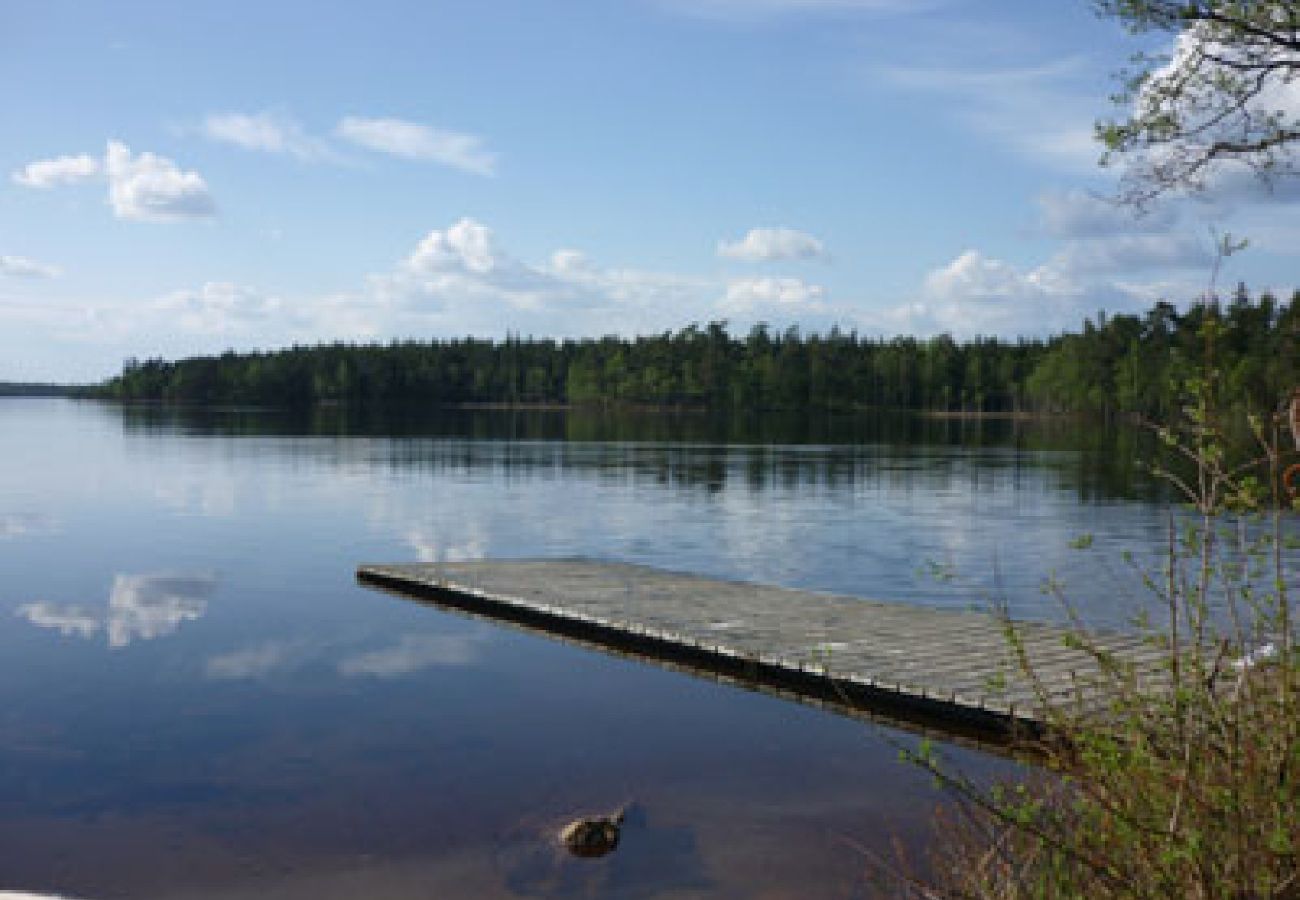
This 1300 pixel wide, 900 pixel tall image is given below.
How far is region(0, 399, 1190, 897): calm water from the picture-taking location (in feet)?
30.9

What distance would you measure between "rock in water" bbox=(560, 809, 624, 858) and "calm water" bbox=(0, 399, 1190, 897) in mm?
140

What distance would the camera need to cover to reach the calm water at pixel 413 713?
9.42 m

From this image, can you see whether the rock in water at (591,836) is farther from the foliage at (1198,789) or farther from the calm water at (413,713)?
the foliage at (1198,789)

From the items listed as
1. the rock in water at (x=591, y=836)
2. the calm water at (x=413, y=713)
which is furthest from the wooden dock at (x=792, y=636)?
the rock in water at (x=591, y=836)

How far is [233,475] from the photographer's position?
4469 centimetres

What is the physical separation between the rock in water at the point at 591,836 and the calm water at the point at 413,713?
140 mm

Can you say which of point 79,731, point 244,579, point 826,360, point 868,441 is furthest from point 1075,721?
point 826,360

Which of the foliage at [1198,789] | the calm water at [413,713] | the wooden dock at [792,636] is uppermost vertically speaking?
the foliage at [1198,789]

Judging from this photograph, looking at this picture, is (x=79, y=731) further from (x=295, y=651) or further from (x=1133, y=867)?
(x=1133, y=867)

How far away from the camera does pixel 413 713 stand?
13.6m

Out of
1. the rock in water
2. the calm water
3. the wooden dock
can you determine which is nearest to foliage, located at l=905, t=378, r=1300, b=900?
the calm water

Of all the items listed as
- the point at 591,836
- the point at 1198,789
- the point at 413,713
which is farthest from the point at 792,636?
the point at 1198,789

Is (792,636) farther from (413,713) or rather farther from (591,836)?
(591,836)

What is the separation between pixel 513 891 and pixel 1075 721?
4.78 m
